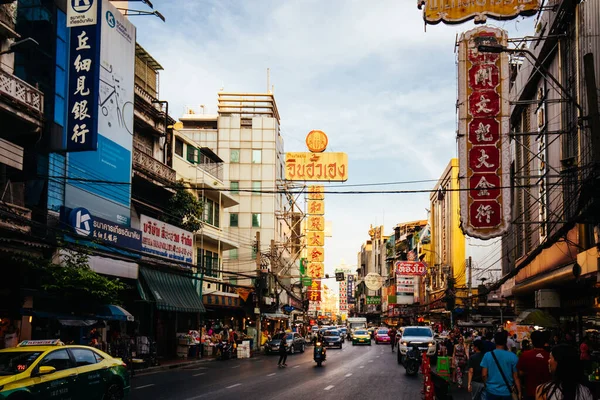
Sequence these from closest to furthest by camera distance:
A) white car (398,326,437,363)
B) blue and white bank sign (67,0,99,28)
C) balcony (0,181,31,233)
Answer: balcony (0,181,31,233) → blue and white bank sign (67,0,99,28) → white car (398,326,437,363)

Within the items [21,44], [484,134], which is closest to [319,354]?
[484,134]

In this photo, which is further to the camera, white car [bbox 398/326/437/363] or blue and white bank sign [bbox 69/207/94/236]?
white car [bbox 398/326/437/363]

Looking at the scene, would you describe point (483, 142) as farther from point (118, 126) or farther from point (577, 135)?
point (118, 126)

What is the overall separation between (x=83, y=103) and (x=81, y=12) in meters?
3.98

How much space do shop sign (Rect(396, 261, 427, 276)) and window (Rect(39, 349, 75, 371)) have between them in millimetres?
76741

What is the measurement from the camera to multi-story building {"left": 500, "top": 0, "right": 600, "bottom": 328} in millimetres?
21344

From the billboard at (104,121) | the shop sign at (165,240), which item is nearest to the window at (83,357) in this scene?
the billboard at (104,121)

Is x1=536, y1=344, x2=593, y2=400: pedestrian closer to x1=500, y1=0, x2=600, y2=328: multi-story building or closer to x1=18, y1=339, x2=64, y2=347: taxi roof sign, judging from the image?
x1=500, y1=0, x2=600, y2=328: multi-story building

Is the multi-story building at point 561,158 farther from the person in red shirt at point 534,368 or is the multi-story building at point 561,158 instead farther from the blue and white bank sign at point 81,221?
the blue and white bank sign at point 81,221

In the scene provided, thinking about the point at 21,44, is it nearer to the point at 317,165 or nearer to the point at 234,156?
the point at 317,165

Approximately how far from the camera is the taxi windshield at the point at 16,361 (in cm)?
1232

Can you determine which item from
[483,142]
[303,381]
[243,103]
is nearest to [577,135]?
[483,142]

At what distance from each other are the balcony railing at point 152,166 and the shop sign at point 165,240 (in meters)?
2.99

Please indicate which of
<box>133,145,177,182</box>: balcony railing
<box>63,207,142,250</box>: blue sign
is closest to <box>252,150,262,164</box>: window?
<box>133,145,177,182</box>: balcony railing
